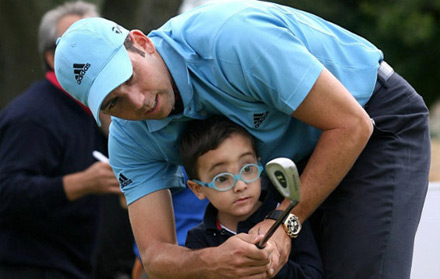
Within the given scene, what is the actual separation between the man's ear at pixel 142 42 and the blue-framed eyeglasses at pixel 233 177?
0.57 metres

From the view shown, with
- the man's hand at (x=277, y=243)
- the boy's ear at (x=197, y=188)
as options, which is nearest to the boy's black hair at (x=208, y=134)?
the boy's ear at (x=197, y=188)

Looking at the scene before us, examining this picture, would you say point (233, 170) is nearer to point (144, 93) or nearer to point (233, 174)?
point (233, 174)

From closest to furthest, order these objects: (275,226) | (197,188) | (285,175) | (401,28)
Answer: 1. (285,175)
2. (275,226)
3. (197,188)
4. (401,28)

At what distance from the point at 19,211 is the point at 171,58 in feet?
8.23

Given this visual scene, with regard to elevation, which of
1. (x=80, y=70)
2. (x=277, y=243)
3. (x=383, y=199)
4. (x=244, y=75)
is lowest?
(x=277, y=243)

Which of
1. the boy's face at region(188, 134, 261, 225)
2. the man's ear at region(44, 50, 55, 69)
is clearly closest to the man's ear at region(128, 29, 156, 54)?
the boy's face at region(188, 134, 261, 225)

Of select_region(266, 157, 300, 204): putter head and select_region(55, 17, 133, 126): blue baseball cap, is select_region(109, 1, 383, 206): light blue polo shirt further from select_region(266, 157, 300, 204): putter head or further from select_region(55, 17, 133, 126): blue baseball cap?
select_region(266, 157, 300, 204): putter head

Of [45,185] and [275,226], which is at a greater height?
[275,226]

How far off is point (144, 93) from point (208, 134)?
37 centimetres

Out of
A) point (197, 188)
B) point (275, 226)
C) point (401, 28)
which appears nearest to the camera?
point (275, 226)

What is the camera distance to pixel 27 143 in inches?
209

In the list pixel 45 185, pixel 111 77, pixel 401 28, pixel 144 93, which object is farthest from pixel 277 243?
pixel 401 28

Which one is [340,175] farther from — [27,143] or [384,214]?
[27,143]

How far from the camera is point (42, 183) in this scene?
533 centimetres
